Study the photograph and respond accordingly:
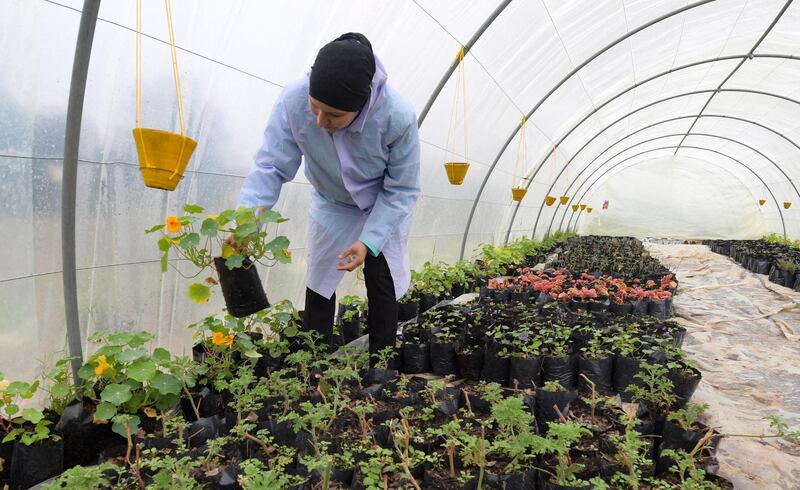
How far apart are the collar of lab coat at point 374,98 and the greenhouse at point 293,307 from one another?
0.02m

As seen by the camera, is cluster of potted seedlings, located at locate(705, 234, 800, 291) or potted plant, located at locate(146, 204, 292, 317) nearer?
potted plant, located at locate(146, 204, 292, 317)

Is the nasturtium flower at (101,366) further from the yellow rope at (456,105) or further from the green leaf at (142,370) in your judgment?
the yellow rope at (456,105)

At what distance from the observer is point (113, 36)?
2.31m

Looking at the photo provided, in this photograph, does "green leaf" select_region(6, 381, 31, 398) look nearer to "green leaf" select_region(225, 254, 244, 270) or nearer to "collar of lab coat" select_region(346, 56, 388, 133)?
"green leaf" select_region(225, 254, 244, 270)

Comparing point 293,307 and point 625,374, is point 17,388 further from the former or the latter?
point 625,374

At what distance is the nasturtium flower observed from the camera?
191cm

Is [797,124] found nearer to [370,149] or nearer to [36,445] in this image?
[370,149]

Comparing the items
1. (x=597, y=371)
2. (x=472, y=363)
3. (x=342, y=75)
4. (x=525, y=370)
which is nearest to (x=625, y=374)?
(x=597, y=371)

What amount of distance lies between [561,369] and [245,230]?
178 centimetres

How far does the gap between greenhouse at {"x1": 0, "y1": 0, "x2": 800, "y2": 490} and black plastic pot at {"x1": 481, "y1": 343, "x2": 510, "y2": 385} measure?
22 millimetres

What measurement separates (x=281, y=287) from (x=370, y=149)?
6.21ft

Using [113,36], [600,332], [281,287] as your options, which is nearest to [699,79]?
[600,332]

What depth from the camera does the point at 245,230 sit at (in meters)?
1.99

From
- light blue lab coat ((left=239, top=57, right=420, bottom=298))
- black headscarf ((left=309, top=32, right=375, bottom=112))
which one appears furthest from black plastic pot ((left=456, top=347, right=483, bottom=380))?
black headscarf ((left=309, top=32, right=375, bottom=112))
